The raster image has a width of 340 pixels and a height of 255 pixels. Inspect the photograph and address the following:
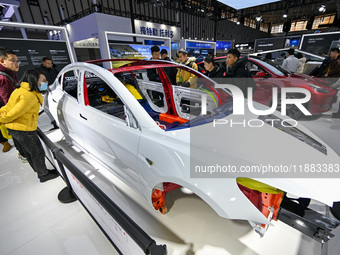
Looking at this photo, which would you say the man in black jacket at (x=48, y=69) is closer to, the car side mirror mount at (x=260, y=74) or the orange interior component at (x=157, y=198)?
the orange interior component at (x=157, y=198)

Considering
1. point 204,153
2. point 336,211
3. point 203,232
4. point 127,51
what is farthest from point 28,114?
point 127,51

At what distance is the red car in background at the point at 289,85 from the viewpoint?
11.1ft

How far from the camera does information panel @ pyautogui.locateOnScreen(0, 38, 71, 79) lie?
174 inches

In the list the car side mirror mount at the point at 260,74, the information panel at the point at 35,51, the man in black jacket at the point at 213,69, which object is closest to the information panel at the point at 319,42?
the car side mirror mount at the point at 260,74

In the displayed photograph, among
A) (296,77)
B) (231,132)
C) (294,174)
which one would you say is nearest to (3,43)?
(231,132)

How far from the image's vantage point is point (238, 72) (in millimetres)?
2682

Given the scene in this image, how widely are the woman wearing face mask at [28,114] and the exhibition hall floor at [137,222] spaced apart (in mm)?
411

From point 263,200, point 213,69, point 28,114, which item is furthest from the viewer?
point 213,69

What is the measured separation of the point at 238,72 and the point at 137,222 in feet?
8.18

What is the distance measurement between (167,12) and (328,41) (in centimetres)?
1417

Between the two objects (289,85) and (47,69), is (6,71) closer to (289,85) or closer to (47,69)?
(47,69)

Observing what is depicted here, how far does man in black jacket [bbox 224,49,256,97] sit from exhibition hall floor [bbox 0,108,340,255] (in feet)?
6.04

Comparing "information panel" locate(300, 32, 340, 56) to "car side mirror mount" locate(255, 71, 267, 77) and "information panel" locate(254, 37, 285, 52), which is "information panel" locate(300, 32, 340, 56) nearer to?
"information panel" locate(254, 37, 285, 52)

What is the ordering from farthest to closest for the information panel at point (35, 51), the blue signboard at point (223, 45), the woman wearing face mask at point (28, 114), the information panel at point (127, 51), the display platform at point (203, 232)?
the blue signboard at point (223, 45) → the information panel at point (127, 51) → the information panel at point (35, 51) → the woman wearing face mask at point (28, 114) → the display platform at point (203, 232)
